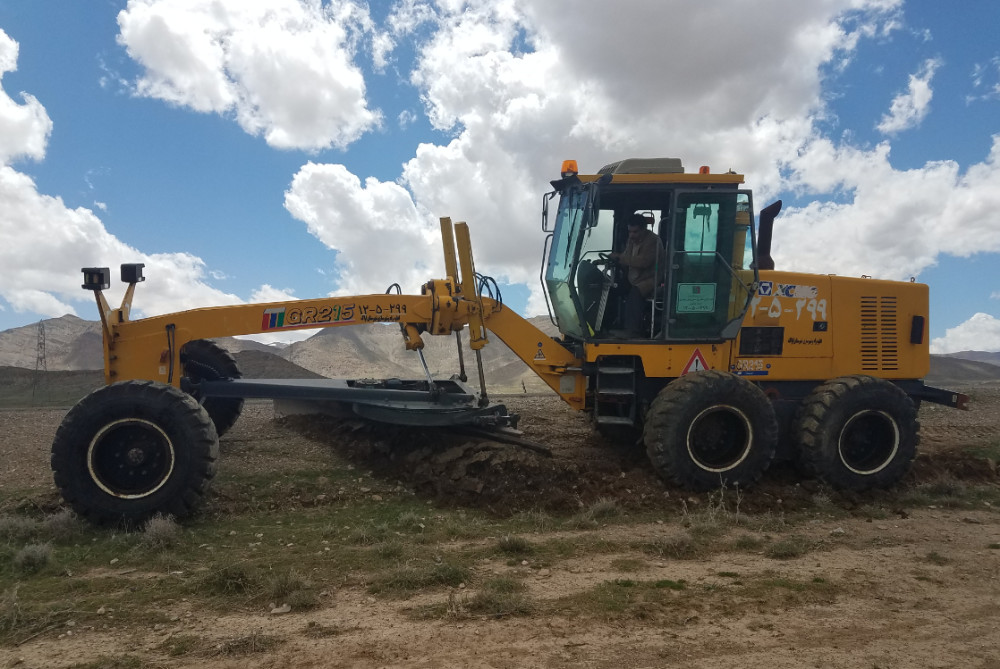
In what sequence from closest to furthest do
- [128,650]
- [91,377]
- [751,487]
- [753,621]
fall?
[128,650], [753,621], [751,487], [91,377]

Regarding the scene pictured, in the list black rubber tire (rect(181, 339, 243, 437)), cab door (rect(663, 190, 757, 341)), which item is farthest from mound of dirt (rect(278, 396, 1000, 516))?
cab door (rect(663, 190, 757, 341))

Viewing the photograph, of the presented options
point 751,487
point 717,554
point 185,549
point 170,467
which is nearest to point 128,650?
point 185,549

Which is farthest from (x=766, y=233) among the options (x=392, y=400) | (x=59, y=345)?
(x=59, y=345)

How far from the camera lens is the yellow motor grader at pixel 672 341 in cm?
688

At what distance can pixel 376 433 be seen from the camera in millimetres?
8156

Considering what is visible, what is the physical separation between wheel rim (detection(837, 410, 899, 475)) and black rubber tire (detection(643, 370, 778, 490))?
1.14 metres

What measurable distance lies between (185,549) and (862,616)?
4760 millimetres

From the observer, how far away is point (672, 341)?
7543 mm

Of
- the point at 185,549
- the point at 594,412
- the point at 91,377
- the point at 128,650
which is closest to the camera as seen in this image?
the point at 128,650

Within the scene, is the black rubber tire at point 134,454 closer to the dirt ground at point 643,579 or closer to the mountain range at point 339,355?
the dirt ground at point 643,579

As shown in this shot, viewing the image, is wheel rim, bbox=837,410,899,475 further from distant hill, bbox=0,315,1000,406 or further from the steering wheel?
distant hill, bbox=0,315,1000,406

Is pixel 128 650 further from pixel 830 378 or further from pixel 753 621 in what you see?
pixel 830 378

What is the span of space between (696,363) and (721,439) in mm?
913

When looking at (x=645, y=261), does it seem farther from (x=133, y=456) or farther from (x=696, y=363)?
(x=133, y=456)
